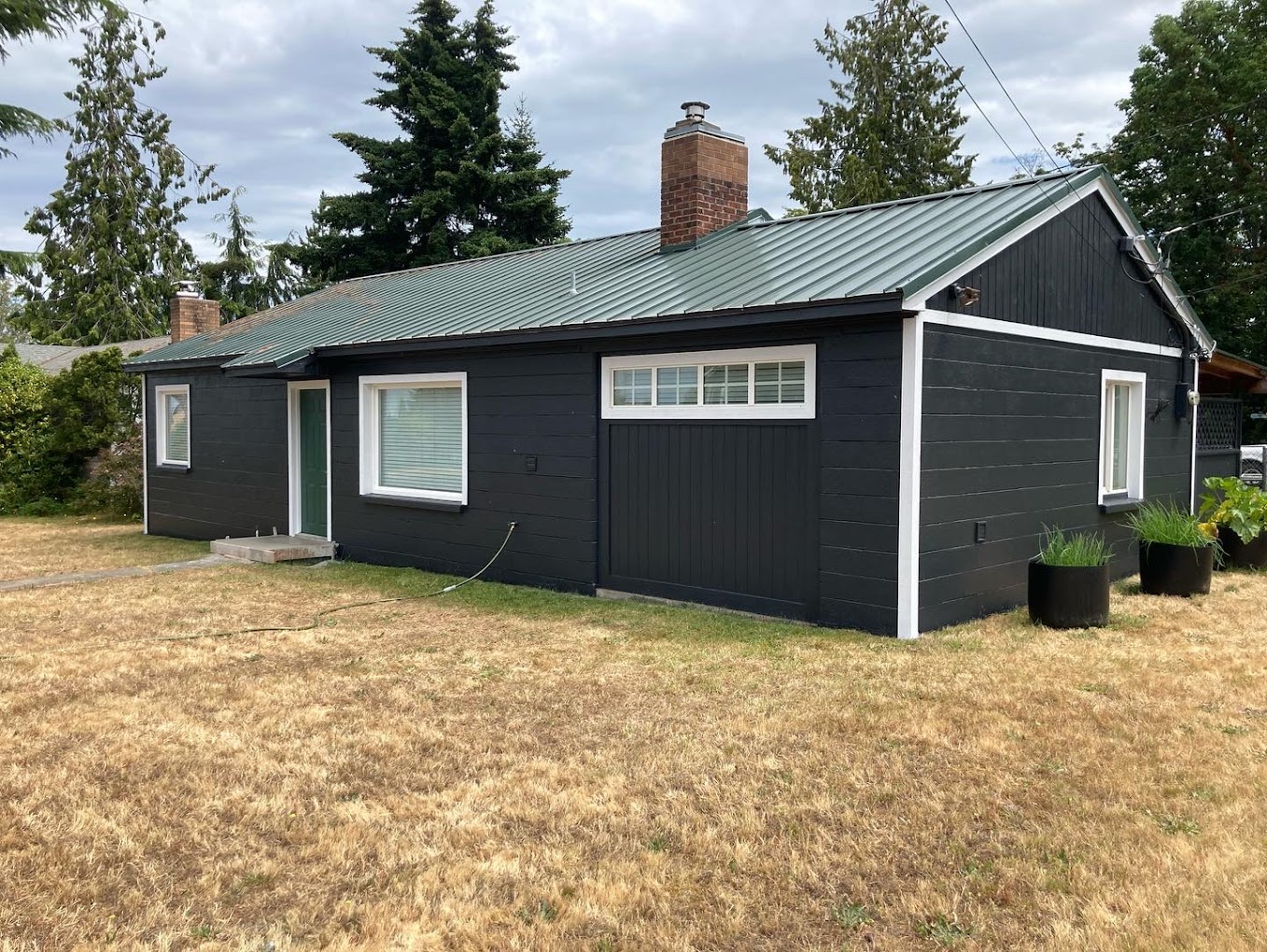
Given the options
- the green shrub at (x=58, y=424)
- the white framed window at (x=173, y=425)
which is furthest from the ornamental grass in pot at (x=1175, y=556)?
the green shrub at (x=58, y=424)

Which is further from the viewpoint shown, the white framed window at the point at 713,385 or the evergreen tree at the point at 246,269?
the evergreen tree at the point at 246,269

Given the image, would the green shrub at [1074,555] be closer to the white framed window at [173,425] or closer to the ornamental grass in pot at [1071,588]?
the ornamental grass in pot at [1071,588]

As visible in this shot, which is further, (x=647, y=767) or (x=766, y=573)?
(x=766, y=573)

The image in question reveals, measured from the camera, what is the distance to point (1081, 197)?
28.6ft

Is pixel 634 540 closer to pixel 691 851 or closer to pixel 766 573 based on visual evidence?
pixel 766 573

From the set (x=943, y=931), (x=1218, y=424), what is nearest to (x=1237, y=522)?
(x=1218, y=424)

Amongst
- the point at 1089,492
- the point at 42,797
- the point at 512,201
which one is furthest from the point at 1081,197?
the point at 512,201

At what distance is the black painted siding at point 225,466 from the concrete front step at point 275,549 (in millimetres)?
646

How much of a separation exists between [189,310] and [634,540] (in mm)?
10900

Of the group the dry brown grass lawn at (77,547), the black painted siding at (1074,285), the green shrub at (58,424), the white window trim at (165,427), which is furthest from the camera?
the green shrub at (58,424)

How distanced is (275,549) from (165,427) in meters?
4.83

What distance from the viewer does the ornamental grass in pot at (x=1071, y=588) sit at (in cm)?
721

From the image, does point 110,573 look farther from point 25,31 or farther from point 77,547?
point 25,31

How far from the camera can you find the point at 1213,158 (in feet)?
71.9
